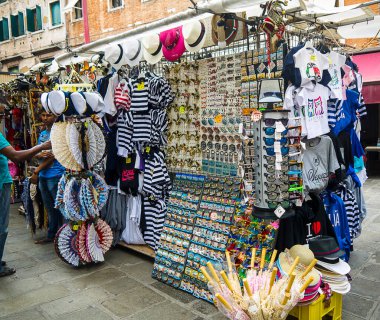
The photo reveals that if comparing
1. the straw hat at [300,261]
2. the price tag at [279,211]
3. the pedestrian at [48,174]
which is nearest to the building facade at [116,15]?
the pedestrian at [48,174]

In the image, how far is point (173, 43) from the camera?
3.53m

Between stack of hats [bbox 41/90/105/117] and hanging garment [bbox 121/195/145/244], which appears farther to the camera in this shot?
hanging garment [bbox 121/195/145/244]

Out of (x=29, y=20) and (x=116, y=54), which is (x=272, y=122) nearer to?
(x=116, y=54)

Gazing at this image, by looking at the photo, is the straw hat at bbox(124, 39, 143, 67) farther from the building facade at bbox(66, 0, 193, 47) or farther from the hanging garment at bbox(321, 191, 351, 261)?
the building facade at bbox(66, 0, 193, 47)

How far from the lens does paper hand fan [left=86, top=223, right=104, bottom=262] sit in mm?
4012

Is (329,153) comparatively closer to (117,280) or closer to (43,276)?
(117,280)

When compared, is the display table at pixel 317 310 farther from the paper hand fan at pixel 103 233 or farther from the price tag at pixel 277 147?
the paper hand fan at pixel 103 233

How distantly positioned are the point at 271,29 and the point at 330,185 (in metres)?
1.66

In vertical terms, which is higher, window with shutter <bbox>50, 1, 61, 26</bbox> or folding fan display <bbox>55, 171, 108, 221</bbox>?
window with shutter <bbox>50, 1, 61, 26</bbox>

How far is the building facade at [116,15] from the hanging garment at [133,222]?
38.1 feet

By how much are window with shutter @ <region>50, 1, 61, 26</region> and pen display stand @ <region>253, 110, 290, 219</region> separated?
64.2 ft

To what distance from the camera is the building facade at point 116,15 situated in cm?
1529

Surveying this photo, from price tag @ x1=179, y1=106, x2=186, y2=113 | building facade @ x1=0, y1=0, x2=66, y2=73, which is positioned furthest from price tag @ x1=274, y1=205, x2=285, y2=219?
building facade @ x1=0, y1=0, x2=66, y2=73

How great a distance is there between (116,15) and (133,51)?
1447cm
